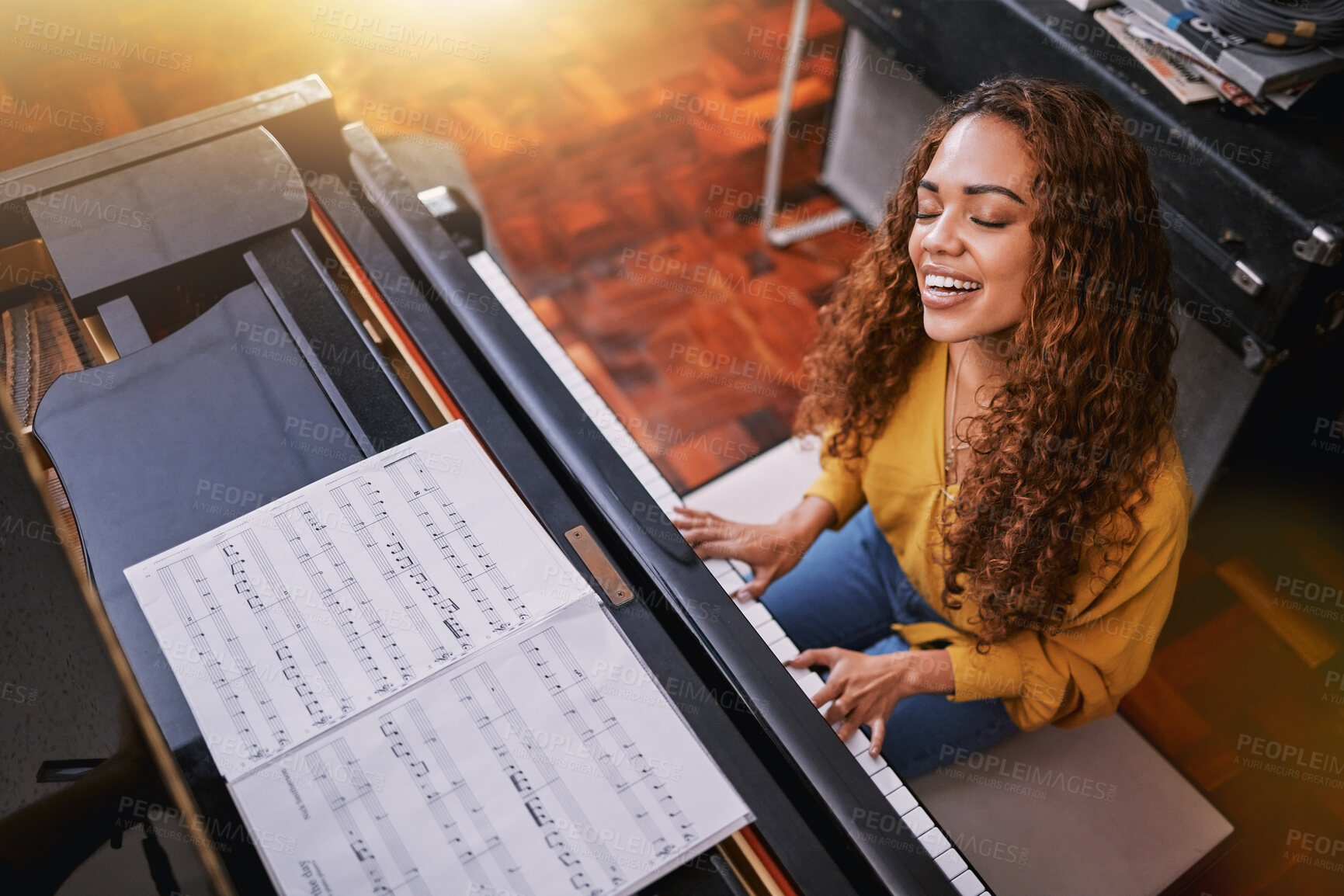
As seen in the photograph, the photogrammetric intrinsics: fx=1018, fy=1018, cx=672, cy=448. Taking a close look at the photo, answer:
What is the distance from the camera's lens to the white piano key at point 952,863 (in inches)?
46.1

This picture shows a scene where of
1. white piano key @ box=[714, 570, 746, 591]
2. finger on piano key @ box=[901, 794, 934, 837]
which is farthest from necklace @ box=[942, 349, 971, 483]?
finger on piano key @ box=[901, 794, 934, 837]

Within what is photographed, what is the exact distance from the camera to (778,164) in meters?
2.82

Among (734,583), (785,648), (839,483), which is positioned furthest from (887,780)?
(839,483)

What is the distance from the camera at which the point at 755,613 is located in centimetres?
154

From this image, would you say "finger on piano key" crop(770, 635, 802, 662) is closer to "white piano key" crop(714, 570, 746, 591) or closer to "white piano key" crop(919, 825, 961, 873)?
"white piano key" crop(714, 570, 746, 591)

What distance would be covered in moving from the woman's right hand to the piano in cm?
9

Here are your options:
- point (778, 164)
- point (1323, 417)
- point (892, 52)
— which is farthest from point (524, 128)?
point (1323, 417)

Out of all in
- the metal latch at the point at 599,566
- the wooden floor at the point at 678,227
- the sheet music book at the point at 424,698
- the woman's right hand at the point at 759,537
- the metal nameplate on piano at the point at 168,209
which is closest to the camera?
the sheet music book at the point at 424,698

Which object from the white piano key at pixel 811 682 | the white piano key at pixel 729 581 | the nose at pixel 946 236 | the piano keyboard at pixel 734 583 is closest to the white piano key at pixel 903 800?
the piano keyboard at pixel 734 583

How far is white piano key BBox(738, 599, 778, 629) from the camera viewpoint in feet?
5.01

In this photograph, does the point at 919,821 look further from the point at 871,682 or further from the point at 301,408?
the point at 301,408

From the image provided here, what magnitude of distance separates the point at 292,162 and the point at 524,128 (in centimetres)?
194

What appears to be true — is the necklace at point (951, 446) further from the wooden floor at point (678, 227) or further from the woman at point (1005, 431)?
the wooden floor at point (678, 227)

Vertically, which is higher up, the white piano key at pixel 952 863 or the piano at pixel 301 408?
the piano at pixel 301 408
